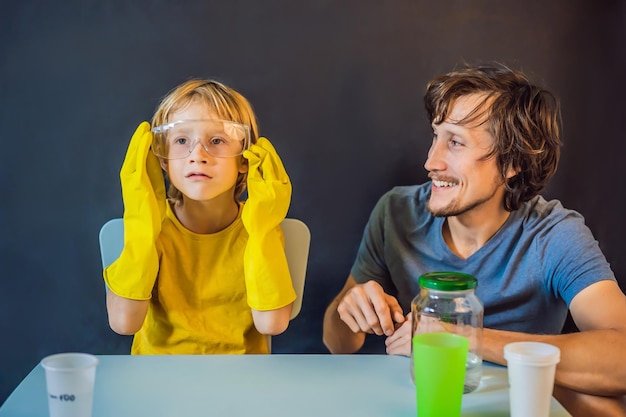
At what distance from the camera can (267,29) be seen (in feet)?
6.77

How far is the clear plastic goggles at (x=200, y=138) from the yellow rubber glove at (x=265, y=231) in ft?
0.16

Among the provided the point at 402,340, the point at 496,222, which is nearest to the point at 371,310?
the point at 402,340

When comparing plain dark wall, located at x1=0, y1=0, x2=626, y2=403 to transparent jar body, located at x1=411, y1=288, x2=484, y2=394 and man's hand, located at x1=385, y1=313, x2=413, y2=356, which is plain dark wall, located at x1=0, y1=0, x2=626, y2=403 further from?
transparent jar body, located at x1=411, y1=288, x2=484, y2=394

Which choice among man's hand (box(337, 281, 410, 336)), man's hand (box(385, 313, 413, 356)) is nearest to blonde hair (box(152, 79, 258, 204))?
man's hand (box(337, 281, 410, 336))

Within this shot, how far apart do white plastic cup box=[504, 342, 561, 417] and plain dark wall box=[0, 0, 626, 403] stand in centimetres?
114

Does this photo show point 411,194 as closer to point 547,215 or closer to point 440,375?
point 547,215

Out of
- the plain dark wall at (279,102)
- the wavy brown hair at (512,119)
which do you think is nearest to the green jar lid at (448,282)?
the wavy brown hair at (512,119)

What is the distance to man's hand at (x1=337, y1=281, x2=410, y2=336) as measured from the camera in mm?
1498

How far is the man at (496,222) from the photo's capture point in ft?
5.81

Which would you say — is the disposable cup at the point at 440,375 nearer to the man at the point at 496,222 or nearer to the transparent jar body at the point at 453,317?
the transparent jar body at the point at 453,317

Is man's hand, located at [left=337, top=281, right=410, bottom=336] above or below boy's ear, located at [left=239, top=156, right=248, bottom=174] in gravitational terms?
below

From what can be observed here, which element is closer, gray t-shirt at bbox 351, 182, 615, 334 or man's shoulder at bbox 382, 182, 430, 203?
gray t-shirt at bbox 351, 182, 615, 334

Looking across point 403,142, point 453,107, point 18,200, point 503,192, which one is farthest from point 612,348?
point 18,200

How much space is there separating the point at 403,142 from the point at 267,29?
1.82 feet
